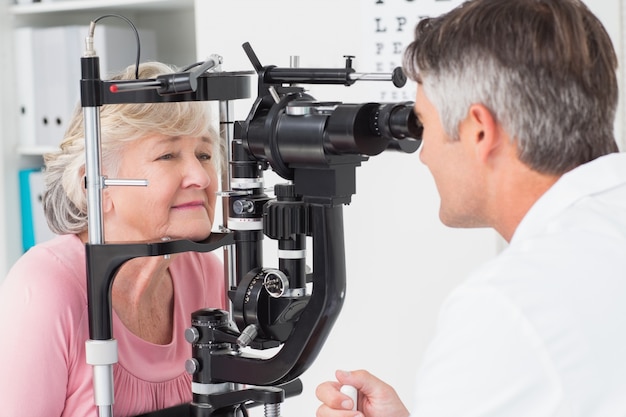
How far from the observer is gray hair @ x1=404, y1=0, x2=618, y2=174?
0.98 m

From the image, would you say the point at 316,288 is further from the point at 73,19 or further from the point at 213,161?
the point at 73,19

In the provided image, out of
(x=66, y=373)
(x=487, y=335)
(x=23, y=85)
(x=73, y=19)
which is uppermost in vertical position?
(x=73, y=19)

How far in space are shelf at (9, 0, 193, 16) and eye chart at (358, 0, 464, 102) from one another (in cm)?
62

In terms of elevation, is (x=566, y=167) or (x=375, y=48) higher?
(x=375, y=48)

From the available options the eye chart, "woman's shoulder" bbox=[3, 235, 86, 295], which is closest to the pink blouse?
"woman's shoulder" bbox=[3, 235, 86, 295]

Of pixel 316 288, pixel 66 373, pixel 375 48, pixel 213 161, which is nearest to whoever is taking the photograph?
pixel 316 288

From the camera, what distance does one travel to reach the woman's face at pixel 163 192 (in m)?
1.40

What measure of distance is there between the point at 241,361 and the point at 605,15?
1.11 m

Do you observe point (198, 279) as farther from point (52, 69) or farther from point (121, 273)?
point (52, 69)

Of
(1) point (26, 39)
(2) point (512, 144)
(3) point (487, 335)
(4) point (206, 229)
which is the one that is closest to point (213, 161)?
(4) point (206, 229)

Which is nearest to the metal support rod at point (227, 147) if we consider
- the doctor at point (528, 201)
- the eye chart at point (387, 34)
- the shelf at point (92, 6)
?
the doctor at point (528, 201)

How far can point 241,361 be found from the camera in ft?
3.93

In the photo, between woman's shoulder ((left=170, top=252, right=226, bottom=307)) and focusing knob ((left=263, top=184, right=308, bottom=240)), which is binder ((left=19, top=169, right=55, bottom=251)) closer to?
woman's shoulder ((left=170, top=252, right=226, bottom=307))

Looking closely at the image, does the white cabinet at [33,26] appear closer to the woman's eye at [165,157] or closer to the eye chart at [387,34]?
the eye chart at [387,34]
